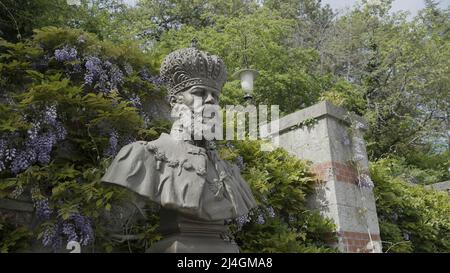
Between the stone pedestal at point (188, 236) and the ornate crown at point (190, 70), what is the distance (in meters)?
0.83

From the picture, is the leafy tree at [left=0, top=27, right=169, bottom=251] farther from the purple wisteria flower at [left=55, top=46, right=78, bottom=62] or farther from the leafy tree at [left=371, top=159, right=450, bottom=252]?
the leafy tree at [left=371, top=159, right=450, bottom=252]

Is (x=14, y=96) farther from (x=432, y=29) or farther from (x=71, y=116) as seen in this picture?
(x=432, y=29)

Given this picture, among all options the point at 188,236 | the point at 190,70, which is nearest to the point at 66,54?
the point at 190,70

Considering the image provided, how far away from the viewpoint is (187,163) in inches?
96.9

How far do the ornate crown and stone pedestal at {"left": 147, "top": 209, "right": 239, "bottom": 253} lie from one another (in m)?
0.83

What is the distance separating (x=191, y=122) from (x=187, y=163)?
10.8 inches

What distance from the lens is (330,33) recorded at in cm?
1495

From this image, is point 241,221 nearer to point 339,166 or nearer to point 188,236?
point 188,236

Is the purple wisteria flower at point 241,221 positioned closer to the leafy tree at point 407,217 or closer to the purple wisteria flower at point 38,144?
the purple wisteria flower at point 38,144

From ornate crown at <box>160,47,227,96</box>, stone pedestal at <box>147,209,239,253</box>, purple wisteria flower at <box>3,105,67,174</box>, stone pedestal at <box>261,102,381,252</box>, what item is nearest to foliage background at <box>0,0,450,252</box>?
purple wisteria flower at <box>3,105,67,174</box>

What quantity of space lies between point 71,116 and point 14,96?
432 millimetres

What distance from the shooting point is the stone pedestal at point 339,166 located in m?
4.41

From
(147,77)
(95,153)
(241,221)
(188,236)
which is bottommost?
(188,236)

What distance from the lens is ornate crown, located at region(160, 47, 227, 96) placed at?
2.61 meters
